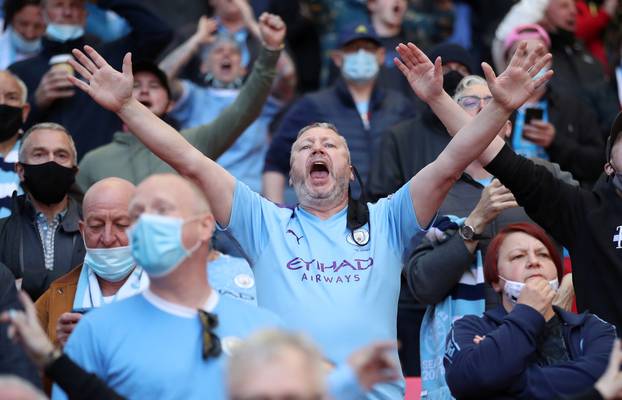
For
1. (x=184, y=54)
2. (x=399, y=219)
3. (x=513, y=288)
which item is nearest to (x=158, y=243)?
(x=399, y=219)

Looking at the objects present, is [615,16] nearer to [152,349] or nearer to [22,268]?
[22,268]

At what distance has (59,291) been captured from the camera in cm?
642

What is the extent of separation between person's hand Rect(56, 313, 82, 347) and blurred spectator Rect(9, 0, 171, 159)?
136 inches

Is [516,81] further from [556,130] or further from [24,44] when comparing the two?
[24,44]

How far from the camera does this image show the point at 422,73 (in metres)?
6.23

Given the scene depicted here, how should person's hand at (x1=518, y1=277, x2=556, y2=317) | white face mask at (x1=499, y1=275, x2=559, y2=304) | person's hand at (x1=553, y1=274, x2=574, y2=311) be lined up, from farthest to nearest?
person's hand at (x1=553, y1=274, x2=574, y2=311) → white face mask at (x1=499, y1=275, x2=559, y2=304) → person's hand at (x1=518, y1=277, x2=556, y2=317)

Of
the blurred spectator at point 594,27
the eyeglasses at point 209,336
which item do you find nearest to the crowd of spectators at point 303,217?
the eyeglasses at point 209,336

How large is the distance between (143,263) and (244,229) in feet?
4.15

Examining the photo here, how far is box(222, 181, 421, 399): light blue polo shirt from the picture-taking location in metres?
5.92

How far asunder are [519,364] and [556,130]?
346 cm

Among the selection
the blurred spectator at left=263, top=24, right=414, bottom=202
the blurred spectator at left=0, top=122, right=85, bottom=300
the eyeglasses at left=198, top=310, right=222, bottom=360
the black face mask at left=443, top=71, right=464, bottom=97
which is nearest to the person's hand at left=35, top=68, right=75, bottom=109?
the blurred spectator at left=0, top=122, right=85, bottom=300

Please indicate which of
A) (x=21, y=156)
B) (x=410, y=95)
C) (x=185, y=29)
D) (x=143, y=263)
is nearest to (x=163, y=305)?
(x=143, y=263)

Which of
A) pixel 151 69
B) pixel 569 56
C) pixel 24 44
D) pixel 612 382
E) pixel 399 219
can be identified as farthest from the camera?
pixel 569 56

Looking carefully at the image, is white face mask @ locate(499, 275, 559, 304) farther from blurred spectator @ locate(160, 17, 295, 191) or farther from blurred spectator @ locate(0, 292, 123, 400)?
blurred spectator @ locate(160, 17, 295, 191)
